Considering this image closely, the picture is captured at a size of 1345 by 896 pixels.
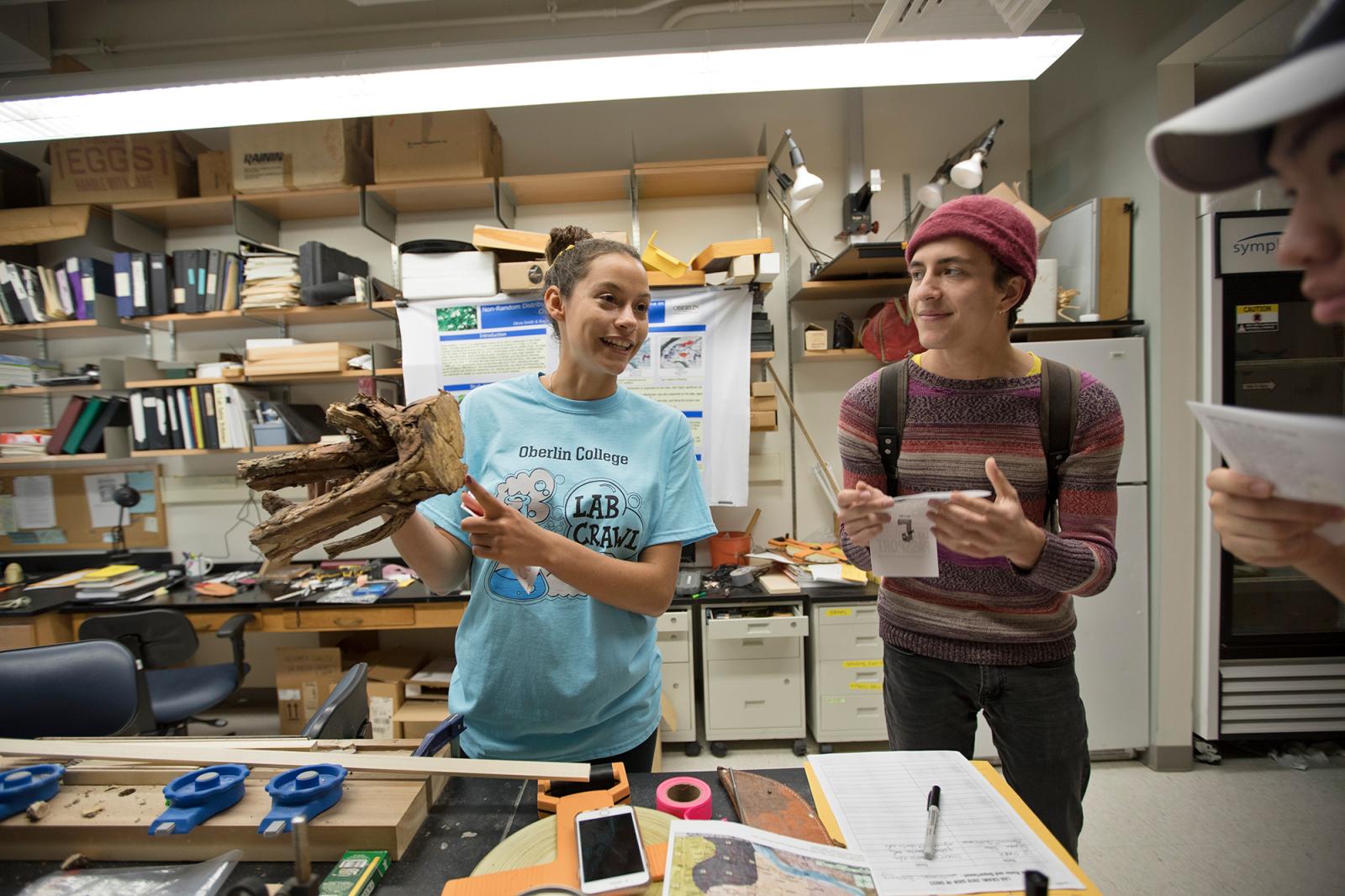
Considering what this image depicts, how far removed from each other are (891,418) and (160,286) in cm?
376

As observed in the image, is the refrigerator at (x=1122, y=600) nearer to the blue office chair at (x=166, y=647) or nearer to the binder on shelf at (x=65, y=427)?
the blue office chair at (x=166, y=647)

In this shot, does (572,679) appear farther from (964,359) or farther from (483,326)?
(483,326)

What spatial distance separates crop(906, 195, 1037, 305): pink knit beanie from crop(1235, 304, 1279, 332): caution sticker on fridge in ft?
6.52

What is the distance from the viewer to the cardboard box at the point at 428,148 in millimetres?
2811

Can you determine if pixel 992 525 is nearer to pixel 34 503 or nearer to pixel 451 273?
pixel 451 273

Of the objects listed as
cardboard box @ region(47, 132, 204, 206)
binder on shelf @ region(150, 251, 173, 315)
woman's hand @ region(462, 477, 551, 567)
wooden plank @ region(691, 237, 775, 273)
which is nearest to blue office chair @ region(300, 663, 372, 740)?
woman's hand @ region(462, 477, 551, 567)

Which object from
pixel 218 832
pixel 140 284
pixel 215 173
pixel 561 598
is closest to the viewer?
pixel 218 832

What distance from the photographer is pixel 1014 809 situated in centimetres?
79

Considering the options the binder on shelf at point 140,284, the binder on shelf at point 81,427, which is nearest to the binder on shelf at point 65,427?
the binder on shelf at point 81,427

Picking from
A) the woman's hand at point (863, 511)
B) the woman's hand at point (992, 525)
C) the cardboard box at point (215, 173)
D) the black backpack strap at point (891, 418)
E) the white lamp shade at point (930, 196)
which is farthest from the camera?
the cardboard box at point (215, 173)

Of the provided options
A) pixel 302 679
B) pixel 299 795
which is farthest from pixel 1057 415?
pixel 302 679

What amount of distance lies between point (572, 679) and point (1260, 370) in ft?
10.5

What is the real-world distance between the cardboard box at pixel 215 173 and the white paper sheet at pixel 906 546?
380 centimetres

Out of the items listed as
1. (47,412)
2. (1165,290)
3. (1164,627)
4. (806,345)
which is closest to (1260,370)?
(1165,290)
